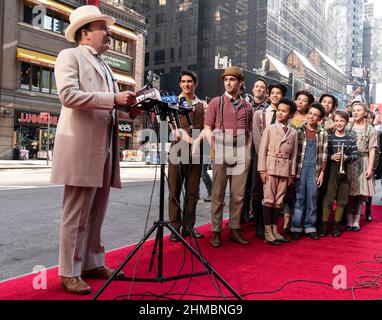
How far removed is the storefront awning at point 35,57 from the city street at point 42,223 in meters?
16.9

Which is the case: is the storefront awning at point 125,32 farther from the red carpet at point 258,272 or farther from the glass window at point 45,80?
the red carpet at point 258,272

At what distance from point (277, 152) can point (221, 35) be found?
55.6m

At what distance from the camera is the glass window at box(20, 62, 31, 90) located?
24656 mm

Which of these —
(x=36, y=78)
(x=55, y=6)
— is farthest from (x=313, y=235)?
(x=55, y=6)

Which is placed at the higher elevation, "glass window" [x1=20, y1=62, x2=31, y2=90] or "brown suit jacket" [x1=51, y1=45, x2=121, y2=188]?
"glass window" [x1=20, y1=62, x2=31, y2=90]

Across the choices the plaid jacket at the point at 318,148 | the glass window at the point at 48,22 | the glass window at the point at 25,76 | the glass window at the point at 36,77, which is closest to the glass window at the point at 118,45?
the glass window at the point at 48,22

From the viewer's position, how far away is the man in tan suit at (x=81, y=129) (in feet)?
9.39

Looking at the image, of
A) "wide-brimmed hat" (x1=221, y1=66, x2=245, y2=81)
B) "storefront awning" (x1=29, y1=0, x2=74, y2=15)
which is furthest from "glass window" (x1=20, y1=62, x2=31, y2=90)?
"wide-brimmed hat" (x1=221, y1=66, x2=245, y2=81)

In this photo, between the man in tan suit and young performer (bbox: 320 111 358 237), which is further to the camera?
young performer (bbox: 320 111 358 237)

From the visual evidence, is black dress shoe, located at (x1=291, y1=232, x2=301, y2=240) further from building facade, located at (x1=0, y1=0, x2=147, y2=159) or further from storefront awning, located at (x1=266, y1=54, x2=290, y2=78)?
storefront awning, located at (x1=266, y1=54, x2=290, y2=78)

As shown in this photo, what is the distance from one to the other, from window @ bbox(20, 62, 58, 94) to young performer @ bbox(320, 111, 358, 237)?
21.9 meters

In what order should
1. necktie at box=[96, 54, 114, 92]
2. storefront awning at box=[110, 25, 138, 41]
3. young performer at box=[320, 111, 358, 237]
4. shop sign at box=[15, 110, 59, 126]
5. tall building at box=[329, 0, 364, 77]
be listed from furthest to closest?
tall building at box=[329, 0, 364, 77] < storefront awning at box=[110, 25, 138, 41] < shop sign at box=[15, 110, 59, 126] < young performer at box=[320, 111, 358, 237] < necktie at box=[96, 54, 114, 92]

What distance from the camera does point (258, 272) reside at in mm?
3598
